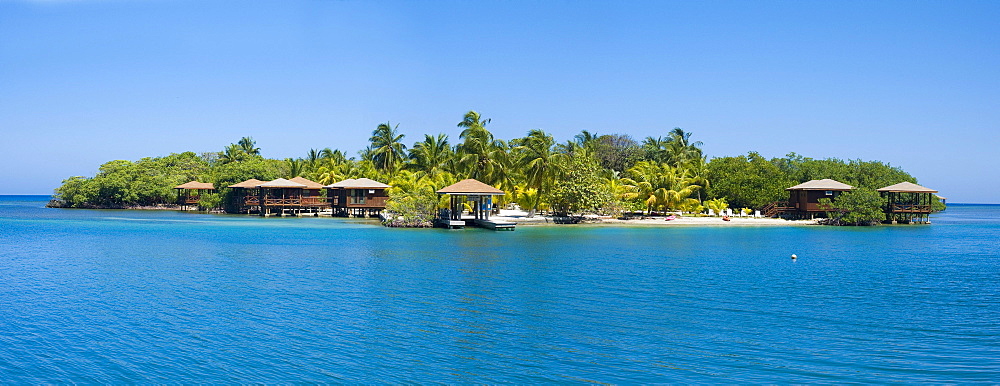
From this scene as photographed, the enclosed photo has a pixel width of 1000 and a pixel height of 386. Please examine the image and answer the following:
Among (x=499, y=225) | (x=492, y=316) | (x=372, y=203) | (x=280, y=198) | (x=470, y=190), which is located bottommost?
(x=492, y=316)

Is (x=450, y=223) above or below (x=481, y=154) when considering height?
below

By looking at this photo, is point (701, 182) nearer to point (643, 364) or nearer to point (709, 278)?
point (709, 278)

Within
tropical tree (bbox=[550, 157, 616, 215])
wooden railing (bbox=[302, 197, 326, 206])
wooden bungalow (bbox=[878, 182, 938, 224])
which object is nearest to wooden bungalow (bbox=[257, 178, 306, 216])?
wooden railing (bbox=[302, 197, 326, 206])

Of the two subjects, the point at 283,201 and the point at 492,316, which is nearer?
the point at 492,316

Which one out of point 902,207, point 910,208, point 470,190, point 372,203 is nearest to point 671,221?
point 470,190

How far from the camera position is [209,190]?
74.6 metres

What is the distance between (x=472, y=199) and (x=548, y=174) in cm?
660

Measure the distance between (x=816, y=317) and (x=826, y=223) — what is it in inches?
1592

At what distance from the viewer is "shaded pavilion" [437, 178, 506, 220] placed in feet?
139

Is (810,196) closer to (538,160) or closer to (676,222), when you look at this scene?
(676,222)

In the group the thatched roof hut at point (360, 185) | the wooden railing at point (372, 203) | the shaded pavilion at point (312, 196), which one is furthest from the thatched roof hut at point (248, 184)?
the wooden railing at point (372, 203)

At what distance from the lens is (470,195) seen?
43281 millimetres

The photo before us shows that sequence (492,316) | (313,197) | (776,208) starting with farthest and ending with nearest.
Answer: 1. (313,197)
2. (776,208)
3. (492,316)

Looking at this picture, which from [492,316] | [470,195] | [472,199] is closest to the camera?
[492,316]
